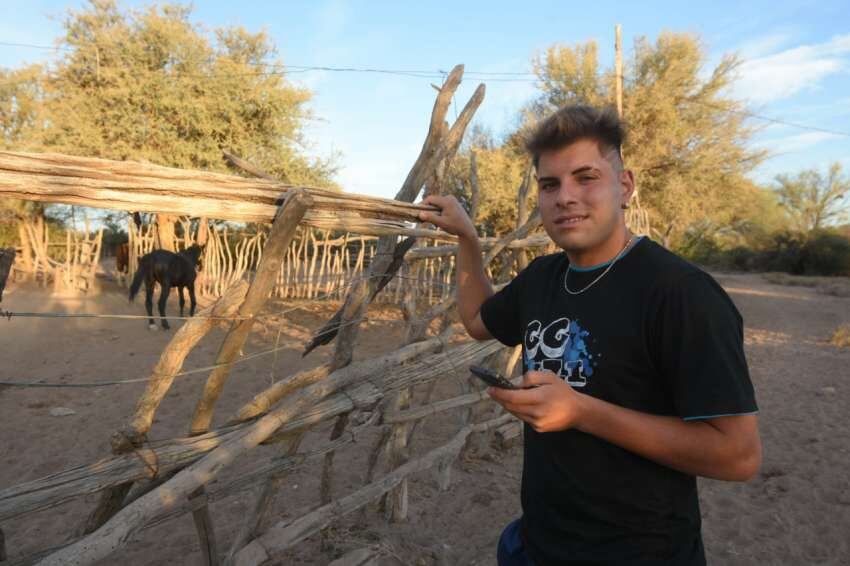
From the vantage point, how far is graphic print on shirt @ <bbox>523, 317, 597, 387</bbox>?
129cm

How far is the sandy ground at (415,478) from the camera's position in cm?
324

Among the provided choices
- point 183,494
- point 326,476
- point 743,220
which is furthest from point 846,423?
point 743,220

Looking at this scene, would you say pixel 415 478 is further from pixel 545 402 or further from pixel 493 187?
pixel 493 187

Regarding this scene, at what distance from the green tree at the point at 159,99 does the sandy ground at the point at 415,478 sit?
5947 millimetres

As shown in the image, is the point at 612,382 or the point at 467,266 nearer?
the point at 612,382

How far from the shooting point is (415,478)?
Answer: 415cm

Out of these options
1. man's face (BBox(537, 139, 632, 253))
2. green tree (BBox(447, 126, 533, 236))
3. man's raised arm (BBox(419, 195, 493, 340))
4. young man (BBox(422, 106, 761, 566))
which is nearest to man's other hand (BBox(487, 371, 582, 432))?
young man (BBox(422, 106, 761, 566))

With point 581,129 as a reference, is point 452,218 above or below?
below

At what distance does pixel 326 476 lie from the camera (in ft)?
10.3

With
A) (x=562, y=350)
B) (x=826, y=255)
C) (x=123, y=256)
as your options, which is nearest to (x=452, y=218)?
(x=562, y=350)

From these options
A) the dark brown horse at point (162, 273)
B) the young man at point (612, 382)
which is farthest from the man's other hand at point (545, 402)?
the dark brown horse at point (162, 273)

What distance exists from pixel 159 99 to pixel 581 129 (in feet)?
46.4

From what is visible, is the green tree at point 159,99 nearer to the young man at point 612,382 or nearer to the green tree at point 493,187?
the green tree at point 493,187

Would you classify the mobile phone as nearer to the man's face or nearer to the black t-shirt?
the black t-shirt
